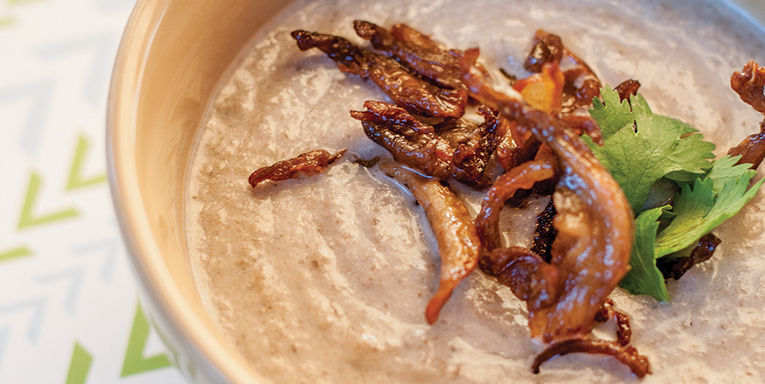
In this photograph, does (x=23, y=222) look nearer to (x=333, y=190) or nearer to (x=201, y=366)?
(x=333, y=190)

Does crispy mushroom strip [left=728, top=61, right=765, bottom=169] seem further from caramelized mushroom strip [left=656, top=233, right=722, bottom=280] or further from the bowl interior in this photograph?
the bowl interior

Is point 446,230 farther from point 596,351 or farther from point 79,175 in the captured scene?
point 79,175

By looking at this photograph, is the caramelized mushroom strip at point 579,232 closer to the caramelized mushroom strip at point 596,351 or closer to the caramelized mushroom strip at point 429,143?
the caramelized mushroom strip at point 596,351

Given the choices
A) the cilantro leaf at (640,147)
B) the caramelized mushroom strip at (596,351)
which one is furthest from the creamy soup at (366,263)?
the cilantro leaf at (640,147)

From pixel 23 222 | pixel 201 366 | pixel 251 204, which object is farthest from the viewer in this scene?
pixel 23 222

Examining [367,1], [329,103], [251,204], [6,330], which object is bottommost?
[6,330]

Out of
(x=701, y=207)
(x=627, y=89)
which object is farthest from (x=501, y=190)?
(x=627, y=89)

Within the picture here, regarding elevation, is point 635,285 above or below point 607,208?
below

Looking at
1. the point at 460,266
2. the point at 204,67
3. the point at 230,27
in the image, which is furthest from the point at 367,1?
the point at 460,266

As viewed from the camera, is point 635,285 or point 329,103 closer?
point 635,285
